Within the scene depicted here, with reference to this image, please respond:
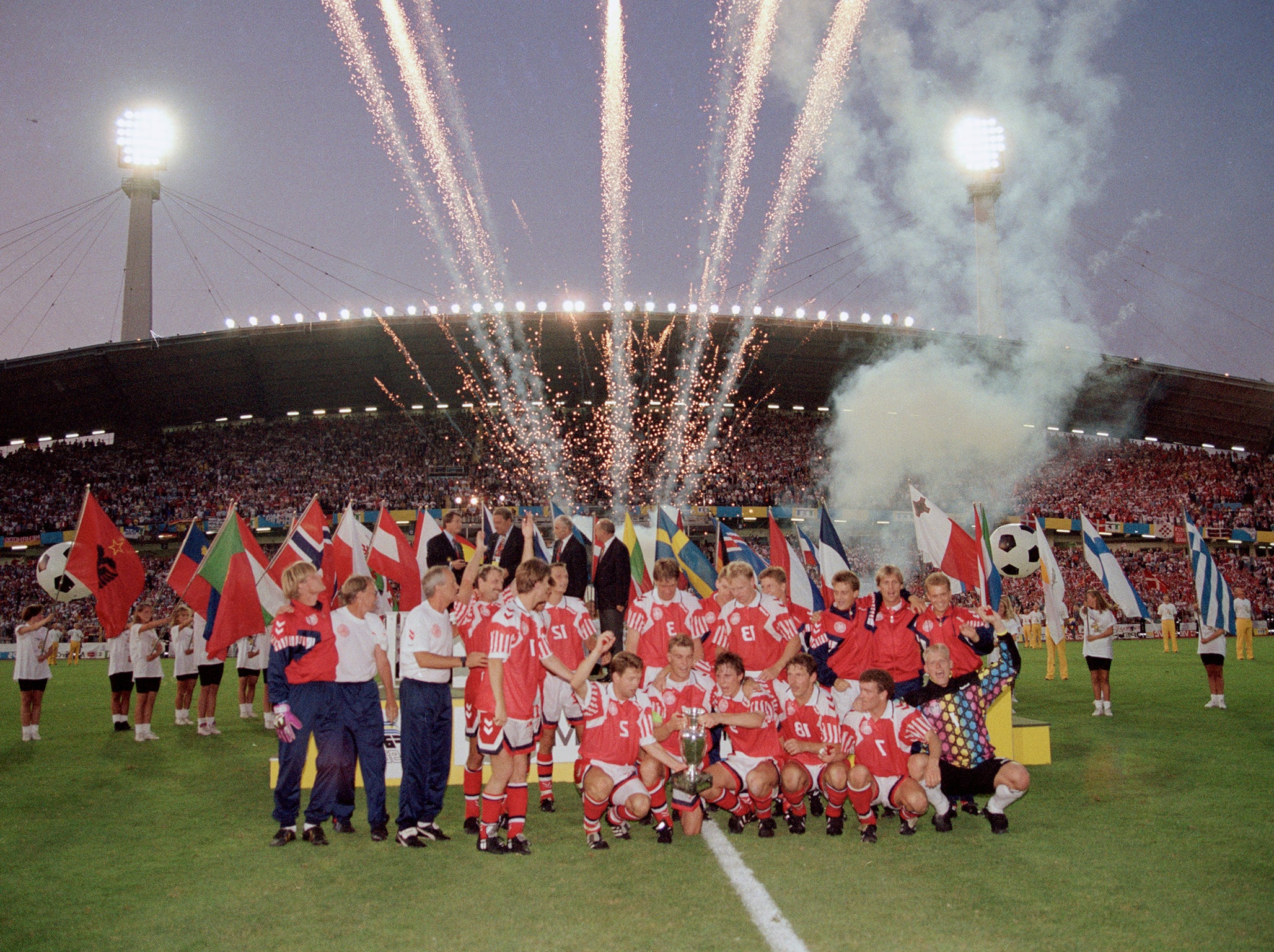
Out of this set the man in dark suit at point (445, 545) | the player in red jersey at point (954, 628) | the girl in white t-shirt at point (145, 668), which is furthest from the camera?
the girl in white t-shirt at point (145, 668)

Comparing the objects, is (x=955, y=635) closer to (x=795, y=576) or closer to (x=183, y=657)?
(x=795, y=576)

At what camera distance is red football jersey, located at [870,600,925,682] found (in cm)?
751

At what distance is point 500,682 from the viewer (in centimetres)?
614

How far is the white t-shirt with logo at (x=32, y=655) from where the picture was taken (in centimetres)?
1169

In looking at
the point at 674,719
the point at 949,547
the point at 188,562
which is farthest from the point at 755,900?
the point at 188,562

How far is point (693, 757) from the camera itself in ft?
21.2

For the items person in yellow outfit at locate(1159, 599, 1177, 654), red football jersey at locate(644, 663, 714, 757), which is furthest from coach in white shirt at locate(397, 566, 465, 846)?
person in yellow outfit at locate(1159, 599, 1177, 654)

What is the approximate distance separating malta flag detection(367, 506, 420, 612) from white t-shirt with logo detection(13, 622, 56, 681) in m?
4.20

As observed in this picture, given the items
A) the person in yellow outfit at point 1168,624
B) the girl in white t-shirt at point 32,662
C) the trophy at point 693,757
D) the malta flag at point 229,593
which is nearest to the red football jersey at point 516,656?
the trophy at point 693,757

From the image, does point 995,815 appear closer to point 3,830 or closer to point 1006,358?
point 3,830

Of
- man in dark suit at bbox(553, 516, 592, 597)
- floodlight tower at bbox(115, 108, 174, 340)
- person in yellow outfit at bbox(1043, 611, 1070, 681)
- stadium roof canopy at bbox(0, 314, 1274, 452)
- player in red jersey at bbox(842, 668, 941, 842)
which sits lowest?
person in yellow outfit at bbox(1043, 611, 1070, 681)

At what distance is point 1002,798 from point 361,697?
4671mm

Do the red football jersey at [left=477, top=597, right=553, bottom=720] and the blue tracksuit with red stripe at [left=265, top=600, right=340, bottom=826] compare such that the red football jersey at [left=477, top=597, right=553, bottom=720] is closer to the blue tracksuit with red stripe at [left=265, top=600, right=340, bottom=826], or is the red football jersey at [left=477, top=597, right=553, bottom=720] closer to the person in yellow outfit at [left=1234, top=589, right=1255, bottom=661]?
the blue tracksuit with red stripe at [left=265, top=600, right=340, bottom=826]

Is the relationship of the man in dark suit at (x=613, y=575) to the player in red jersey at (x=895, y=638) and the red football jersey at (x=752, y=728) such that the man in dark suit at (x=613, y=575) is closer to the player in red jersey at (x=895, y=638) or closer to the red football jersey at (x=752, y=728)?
the red football jersey at (x=752, y=728)
